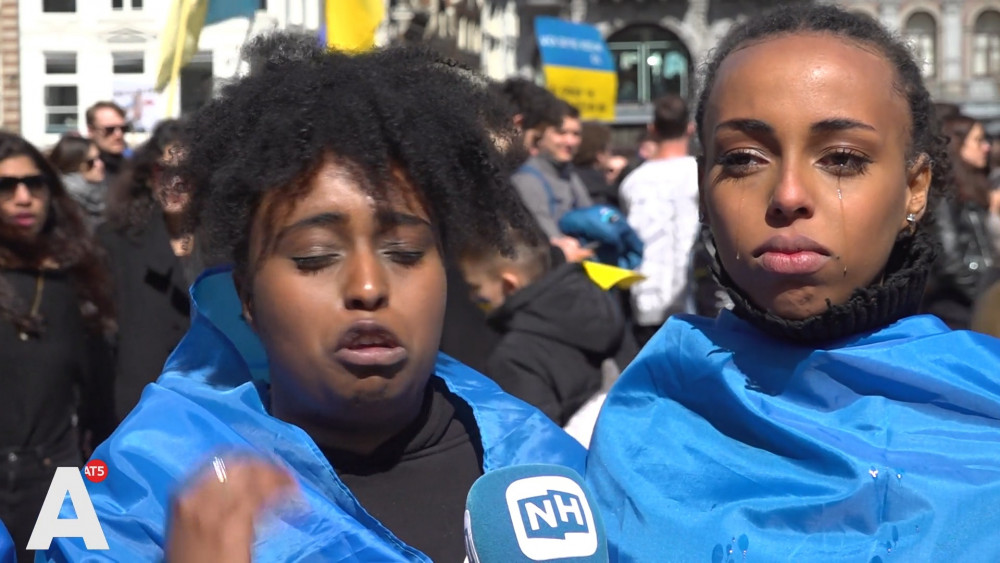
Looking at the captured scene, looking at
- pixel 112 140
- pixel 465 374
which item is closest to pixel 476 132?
pixel 465 374

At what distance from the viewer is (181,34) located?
545 cm

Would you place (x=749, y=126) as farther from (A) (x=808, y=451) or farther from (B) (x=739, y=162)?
(A) (x=808, y=451)

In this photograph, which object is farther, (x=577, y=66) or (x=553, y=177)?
(x=577, y=66)

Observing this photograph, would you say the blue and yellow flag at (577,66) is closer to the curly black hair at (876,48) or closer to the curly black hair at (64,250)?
the curly black hair at (64,250)

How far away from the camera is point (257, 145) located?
2322 mm

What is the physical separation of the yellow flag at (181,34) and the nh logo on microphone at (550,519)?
4.04m

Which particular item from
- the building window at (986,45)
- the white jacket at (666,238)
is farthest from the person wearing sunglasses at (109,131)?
the building window at (986,45)

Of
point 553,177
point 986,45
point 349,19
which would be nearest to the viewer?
point 349,19

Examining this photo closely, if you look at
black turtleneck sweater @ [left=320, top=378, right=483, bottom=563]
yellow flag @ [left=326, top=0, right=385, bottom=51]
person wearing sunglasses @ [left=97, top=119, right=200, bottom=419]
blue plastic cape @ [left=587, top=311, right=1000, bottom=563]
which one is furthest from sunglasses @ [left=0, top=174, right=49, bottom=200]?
blue plastic cape @ [left=587, top=311, right=1000, bottom=563]

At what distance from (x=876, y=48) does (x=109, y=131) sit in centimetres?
680

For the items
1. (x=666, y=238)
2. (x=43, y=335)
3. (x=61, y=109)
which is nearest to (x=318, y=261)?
(x=43, y=335)

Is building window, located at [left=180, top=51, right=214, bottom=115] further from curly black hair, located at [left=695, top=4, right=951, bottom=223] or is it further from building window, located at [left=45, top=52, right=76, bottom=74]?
curly black hair, located at [left=695, top=4, right=951, bottom=223]

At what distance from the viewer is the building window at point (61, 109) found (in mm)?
9414

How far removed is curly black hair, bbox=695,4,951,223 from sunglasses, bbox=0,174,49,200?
11.4ft
